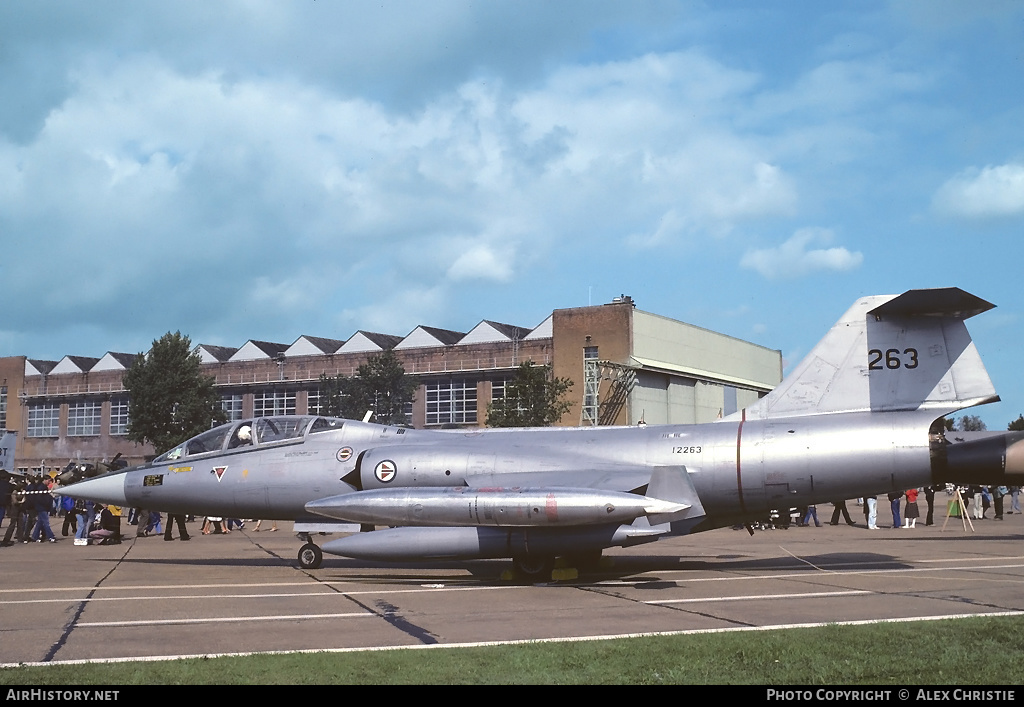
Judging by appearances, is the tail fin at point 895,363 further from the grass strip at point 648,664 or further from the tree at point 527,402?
the tree at point 527,402

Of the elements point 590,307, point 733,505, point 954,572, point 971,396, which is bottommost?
point 954,572

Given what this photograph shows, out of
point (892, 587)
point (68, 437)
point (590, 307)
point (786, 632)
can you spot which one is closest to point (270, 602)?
point (786, 632)

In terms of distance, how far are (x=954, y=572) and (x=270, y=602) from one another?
401 inches

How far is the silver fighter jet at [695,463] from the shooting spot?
45.0 feet

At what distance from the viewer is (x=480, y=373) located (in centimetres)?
7200

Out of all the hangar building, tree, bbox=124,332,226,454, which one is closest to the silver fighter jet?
the hangar building

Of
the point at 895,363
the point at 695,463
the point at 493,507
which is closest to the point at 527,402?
the point at 695,463

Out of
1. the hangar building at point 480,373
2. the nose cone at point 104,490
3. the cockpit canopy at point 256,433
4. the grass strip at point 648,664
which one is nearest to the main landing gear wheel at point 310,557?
the cockpit canopy at point 256,433

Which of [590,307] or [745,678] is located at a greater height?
[590,307]

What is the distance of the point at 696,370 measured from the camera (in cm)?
7375

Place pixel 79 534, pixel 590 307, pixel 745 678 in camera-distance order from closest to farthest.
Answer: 1. pixel 745 678
2. pixel 79 534
3. pixel 590 307

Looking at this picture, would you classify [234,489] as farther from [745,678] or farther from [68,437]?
[68,437]

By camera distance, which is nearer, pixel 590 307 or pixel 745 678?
pixel 745 678

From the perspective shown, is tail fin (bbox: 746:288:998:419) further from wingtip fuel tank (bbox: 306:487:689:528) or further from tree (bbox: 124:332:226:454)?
tree (bbox: 124:332:226:454)
